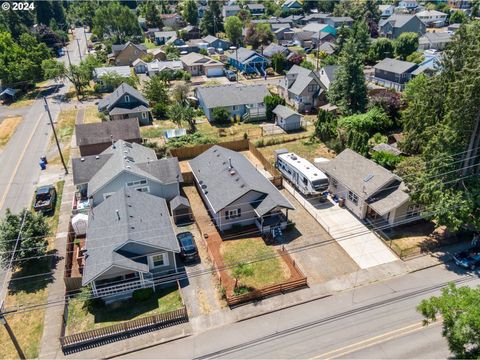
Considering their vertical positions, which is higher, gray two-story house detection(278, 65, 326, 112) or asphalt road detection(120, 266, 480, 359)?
gray two-story house detection(278, 65, 326, 112)

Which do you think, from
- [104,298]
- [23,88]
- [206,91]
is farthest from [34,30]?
[104,298]

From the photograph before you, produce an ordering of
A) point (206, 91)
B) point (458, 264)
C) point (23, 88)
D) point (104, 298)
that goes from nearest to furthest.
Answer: point (104, 298), point (458, 264), point (206, 91), point (23, 88)

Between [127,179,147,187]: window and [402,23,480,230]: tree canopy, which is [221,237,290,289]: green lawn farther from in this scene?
[402,23,480,230]: tree canopy

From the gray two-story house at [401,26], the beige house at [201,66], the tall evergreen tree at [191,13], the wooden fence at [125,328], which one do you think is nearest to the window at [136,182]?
the wooden fence at [125,328]

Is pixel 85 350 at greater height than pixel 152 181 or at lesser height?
lesser

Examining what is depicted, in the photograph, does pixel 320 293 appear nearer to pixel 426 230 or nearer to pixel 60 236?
pixel 426 230

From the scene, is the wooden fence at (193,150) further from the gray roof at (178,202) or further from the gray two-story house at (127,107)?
the gray two-story house at (127,107)

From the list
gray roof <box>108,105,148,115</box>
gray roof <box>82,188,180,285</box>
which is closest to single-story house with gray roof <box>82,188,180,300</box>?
gray roof <box>82,188,180,285</box>

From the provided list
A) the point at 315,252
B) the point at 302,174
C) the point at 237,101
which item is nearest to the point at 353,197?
the point at 302,174
